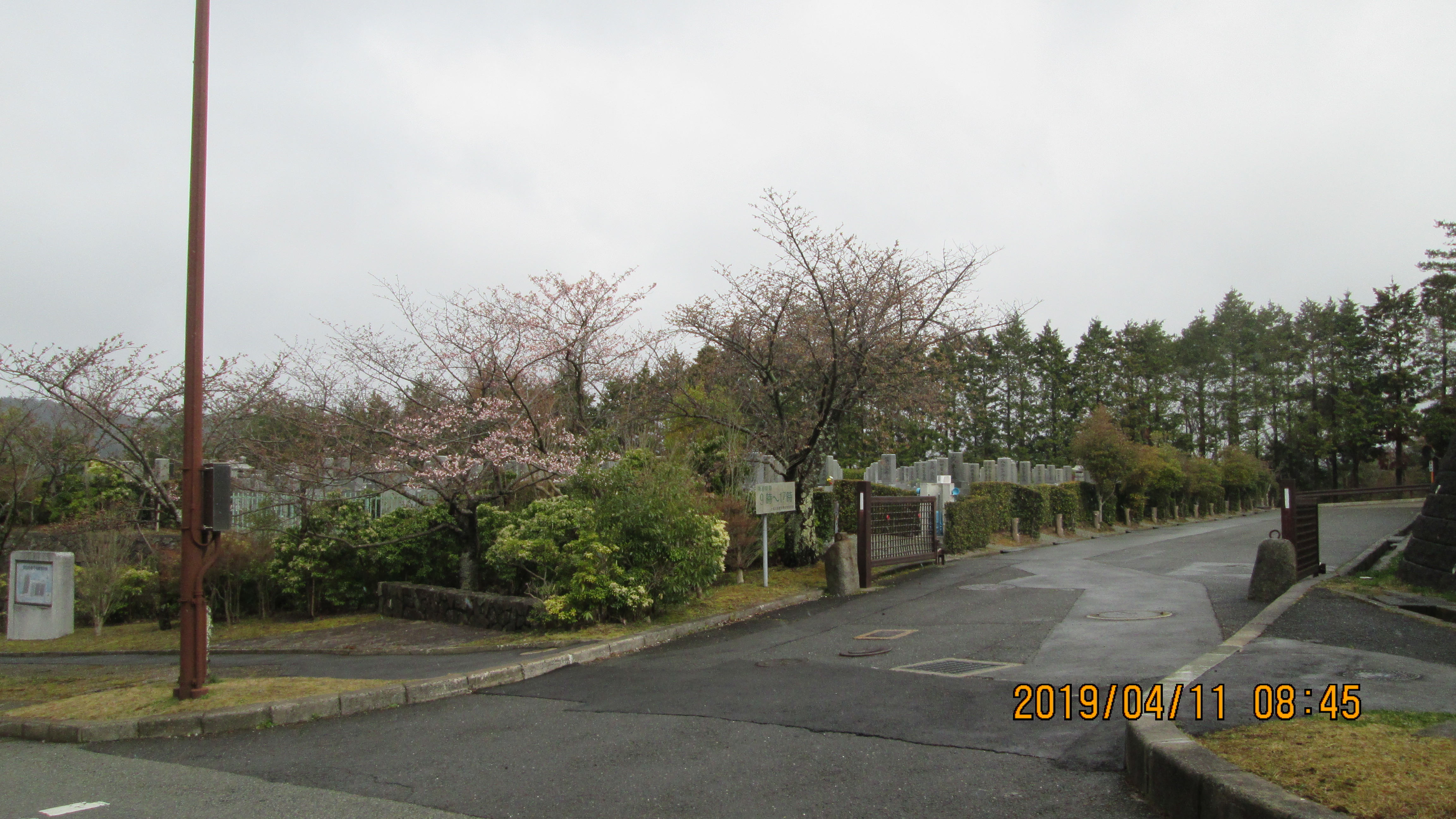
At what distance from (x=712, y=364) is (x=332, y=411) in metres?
7.79

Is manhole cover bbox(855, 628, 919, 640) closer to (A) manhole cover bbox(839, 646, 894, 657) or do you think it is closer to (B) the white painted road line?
(A) manhole cover bbox(839, 646, 894, 657)

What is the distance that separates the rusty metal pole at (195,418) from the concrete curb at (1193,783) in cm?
795

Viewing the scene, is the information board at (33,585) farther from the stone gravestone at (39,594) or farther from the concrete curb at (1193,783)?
the concrete curb at (1193,783)

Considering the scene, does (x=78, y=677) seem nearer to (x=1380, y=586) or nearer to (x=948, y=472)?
(x=1380, y=586)

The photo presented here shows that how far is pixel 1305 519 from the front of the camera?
13312 millimetres

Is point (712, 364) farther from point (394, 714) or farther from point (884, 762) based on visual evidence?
point (884, 762)

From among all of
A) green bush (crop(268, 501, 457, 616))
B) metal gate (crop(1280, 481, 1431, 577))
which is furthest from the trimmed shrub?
green bush (crop(268, 501, 457, 616))

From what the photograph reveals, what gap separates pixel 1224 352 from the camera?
69.4 meters

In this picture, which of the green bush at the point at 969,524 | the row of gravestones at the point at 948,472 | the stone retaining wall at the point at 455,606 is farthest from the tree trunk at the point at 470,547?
the green bush at the point at 969,524

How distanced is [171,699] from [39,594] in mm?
12023

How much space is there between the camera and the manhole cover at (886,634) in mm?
10586

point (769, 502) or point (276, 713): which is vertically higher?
point (769, 502)

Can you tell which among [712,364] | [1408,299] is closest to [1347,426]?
[1408,299]
